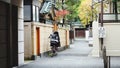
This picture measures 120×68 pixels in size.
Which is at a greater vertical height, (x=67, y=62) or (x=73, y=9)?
(x=73, y=9)

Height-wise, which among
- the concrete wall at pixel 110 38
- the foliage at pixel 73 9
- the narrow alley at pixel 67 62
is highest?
the foliage at pixel 73 9

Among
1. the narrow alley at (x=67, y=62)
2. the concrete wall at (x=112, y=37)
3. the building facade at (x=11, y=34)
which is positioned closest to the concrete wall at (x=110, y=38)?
the concrete wall at (x=112, y=37)

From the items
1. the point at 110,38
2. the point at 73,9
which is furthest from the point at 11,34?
the point at 73,9

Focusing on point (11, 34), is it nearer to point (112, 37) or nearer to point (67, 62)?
point (67, 62)

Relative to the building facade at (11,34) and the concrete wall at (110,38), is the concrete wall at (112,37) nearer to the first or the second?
the concrete wall at (110,38)

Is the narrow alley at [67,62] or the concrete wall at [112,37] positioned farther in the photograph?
the concrete wall at [112,37]

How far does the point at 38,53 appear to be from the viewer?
3067 centimetres

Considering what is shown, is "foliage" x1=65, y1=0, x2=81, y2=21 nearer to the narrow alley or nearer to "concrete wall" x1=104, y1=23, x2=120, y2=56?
"concrete wall" x1=104, y1=23, x2=120, y2=56

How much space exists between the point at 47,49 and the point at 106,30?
5.13 metres

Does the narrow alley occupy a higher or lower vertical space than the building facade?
lower

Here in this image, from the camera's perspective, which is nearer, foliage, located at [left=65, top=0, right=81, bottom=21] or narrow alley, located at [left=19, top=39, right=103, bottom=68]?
narrow alley, located at [left=19, top=39, right=103, bottom=68]

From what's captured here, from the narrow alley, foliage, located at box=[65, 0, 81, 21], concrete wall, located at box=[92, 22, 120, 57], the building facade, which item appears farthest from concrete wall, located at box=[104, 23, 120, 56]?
foliage, located at box=[65, 0, 81, 21]

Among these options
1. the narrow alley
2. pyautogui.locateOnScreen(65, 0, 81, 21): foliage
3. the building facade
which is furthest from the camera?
pyautogui.locateOnScreen(65, 0, 81, 21): foliage

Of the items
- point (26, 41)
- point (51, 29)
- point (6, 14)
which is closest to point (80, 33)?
point (51, 29)
